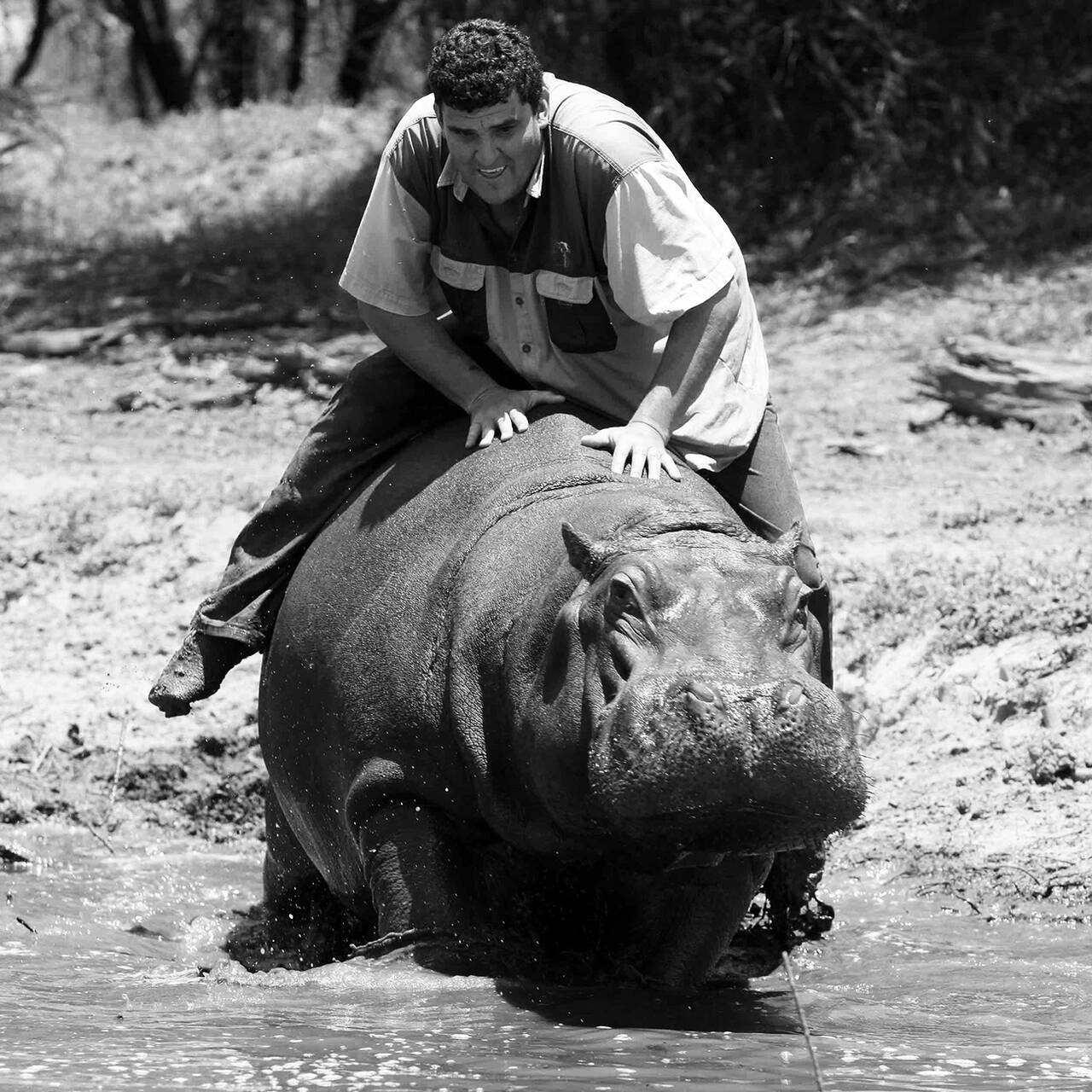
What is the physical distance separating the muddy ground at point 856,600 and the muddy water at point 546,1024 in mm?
593

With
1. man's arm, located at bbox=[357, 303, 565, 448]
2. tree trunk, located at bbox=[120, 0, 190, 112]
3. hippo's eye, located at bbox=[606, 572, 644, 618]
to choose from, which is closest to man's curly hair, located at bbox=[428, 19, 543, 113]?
man's arm, located at bbox=[357, 303, 565, 448]

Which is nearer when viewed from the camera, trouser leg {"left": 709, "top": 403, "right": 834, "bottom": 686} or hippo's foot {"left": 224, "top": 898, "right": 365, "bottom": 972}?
trouser leg {"left": 709, "top": 403, "right": 834, "bottom": 686}

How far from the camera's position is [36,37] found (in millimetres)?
21359

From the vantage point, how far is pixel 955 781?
6160 mm

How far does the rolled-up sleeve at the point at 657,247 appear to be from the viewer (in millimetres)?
4418

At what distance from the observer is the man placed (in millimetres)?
4406

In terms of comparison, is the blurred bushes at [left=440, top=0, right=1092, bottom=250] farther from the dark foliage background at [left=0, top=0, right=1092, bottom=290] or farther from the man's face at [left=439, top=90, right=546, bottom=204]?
the man's face at [left=439, top=90, right=546, bottom=204]

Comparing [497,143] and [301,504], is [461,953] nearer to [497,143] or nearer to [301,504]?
[301,504]

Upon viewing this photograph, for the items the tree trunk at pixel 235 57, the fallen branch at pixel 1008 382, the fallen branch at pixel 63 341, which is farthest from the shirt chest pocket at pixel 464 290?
the tree trunk at pixel 235 57

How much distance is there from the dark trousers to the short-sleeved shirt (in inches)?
7.5

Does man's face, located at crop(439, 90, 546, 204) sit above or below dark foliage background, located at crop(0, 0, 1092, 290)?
above

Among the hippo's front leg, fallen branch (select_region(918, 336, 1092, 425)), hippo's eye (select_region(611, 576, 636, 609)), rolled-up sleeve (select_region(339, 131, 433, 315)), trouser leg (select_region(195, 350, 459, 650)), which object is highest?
rolled-up sleeve (select_region(339, 131, 433, 315))

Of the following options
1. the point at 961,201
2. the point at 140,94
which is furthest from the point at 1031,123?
the point at 140,94

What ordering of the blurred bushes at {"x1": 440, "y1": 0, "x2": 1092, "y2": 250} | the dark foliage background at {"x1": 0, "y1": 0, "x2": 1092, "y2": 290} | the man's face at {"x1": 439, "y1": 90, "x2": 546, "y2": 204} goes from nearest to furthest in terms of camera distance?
the man's face at {"x1": 439, "y1": 90, "x2": 546, "y2": 204}, the dark foliage background at {"x1": 0, "y1": 0, "x2": 1092, "y2": 290}, the blurred bushes at {"x1": 440, "y1": 0, "x2": 1092, "y2": 250}
